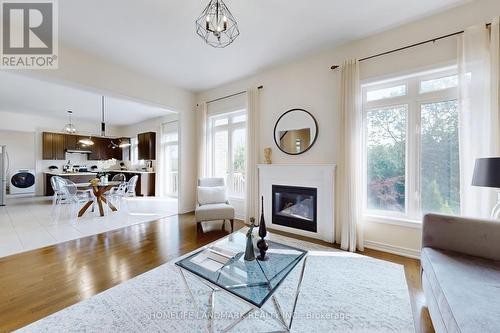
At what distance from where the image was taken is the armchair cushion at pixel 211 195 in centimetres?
381

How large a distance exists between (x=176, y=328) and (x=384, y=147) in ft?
10.4

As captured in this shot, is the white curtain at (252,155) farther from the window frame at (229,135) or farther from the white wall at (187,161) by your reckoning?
the white wall at (187,161)

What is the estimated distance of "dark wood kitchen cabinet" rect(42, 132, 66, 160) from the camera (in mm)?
7172

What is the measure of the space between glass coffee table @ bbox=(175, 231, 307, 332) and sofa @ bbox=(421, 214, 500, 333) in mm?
827

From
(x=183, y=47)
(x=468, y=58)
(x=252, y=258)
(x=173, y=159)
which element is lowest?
(x=252, y=258)

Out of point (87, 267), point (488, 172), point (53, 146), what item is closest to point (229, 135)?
point (87, 267)

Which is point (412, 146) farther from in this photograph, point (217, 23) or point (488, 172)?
point (217, 23)

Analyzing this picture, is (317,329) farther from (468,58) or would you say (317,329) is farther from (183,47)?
(183,47)

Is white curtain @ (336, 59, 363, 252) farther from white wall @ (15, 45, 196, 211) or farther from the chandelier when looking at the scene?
white wall @ (15, 45, 196, 211)

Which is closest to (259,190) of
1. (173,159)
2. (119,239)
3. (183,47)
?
(119,239)

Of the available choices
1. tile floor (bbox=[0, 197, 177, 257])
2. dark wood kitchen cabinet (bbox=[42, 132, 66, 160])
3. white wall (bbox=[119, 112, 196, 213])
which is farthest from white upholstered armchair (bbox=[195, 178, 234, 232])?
dark wood kitchen cabinet (bbox=[42, 132, 66, 160])

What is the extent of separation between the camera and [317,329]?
4.79ft

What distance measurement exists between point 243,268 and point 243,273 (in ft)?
0.24

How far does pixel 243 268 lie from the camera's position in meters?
1.54
